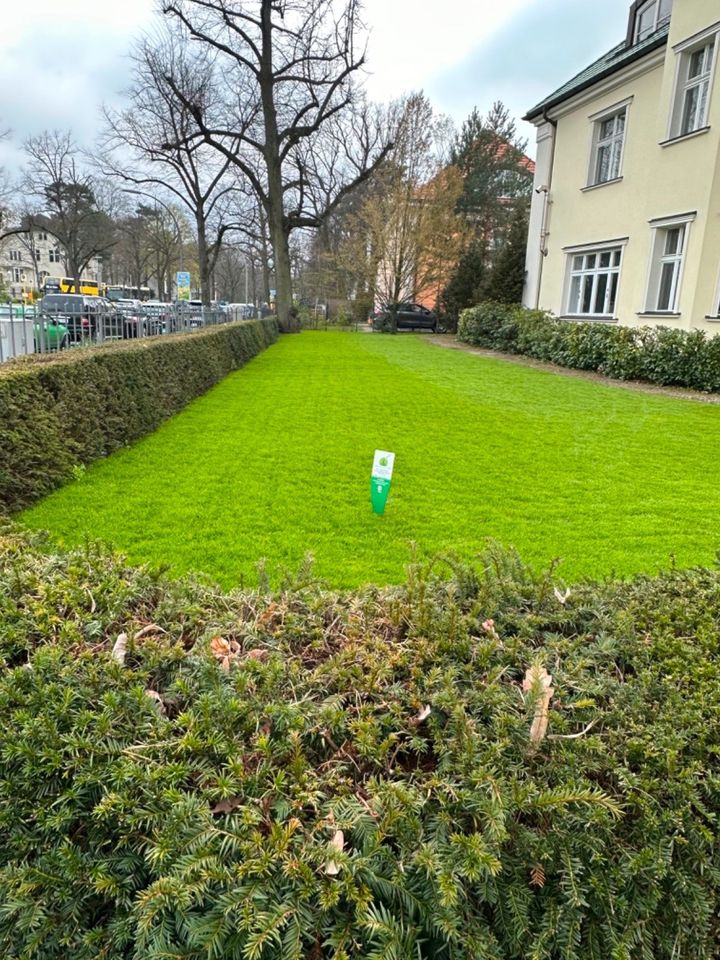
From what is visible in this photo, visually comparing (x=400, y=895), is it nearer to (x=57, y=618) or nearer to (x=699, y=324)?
(x=57, y=618)

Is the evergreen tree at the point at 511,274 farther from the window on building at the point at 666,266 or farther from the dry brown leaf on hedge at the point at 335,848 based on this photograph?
the dry brown leaf on hedge at the point at 335,848

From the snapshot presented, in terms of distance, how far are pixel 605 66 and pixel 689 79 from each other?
14.6 feet

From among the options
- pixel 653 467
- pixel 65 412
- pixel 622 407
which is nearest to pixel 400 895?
pixel 65 412

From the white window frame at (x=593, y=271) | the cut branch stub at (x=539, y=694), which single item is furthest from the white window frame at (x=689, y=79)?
the cut branch stub at (x=539, y=694)

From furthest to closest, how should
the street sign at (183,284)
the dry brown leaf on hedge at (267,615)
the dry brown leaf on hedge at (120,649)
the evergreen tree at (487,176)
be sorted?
1. the evergreen tree at (487,176)
2. the street sign at (183,284)
3. the dry brown leaf on hedge at (267,615)
4. the dry brown leaf on hedge at (120,649)

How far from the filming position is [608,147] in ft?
55.1

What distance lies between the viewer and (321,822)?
3.84ft

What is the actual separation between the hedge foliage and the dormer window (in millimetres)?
7618

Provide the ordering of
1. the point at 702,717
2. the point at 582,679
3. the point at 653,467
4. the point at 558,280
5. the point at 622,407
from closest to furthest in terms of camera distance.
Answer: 1. the point at 702,717
2. the point at 582,679
3. the point at 653,467
4. the point at 622,407
5. the point at 558,280

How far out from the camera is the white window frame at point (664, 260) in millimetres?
13492

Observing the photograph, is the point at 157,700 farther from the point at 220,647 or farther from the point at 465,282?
the point at 465,282

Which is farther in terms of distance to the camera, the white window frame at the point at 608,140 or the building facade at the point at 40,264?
the building facade at the point at 40,264

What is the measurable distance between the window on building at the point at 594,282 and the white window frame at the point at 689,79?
3.07 meters

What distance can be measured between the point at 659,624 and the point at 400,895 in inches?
49.3
